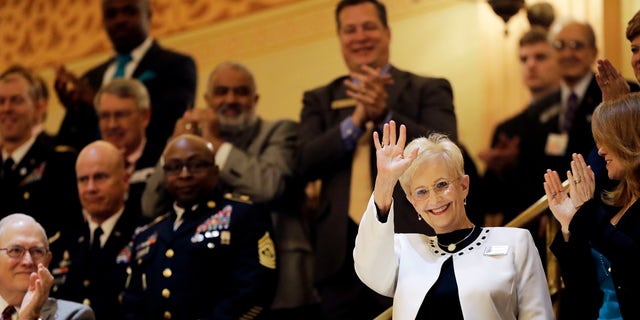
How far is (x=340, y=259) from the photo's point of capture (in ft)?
14.8

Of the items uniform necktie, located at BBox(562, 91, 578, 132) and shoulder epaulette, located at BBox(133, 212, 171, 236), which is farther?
uniform necktie, located at BBox(562, 91, 578, 132)

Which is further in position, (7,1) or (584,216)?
(7,1)

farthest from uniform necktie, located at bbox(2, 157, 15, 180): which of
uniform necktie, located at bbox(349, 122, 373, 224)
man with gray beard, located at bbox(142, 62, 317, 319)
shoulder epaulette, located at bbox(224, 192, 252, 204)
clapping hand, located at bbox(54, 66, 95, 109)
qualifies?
uniform necktie, located at bbox(349, 122, 373, 224)

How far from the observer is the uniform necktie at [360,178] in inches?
179

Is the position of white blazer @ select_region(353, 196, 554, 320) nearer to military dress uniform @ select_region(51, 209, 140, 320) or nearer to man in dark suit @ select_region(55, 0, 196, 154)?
military dress uniform @ select_region(51, 209, 140, 320)

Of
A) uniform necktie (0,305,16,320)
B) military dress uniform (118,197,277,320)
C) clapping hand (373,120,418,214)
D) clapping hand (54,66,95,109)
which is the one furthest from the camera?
clapping hand (54,66,95,109)

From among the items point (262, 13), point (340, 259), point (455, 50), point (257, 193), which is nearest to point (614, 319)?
point (340, 259)

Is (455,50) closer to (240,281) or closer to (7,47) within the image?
(240,281)

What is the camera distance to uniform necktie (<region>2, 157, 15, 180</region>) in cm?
550

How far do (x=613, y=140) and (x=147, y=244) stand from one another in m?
2.08

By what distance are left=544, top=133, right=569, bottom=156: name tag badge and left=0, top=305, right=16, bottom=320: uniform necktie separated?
2558 mm

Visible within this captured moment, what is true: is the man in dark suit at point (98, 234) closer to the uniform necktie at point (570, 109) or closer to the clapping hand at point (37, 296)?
the clapping hand at point (37, 296)

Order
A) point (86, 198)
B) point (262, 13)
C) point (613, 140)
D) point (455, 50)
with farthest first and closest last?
1. point (262, 13)
2. point (455, 50)
3. point (86, 198)
4. point (613, 140)

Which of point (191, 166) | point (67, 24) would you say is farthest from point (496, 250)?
point (67, 24)
